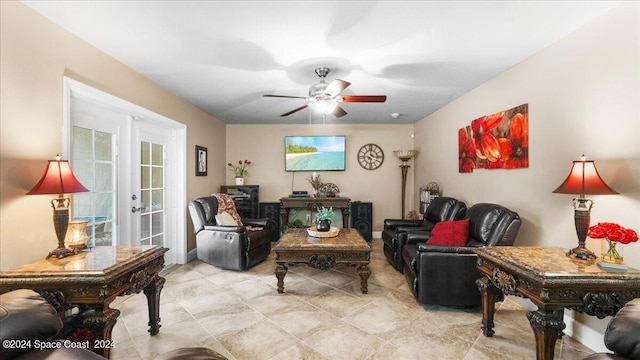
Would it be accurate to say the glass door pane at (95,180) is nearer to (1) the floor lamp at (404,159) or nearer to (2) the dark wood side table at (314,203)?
(2) the dark wood side table at (314,203)

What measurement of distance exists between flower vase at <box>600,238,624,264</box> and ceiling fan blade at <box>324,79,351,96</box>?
2.13 meters

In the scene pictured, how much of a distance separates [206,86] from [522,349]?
4.13m

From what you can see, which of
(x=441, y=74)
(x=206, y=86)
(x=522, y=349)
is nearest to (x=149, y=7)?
(x=206, y=86)

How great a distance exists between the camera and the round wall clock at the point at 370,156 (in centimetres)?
575

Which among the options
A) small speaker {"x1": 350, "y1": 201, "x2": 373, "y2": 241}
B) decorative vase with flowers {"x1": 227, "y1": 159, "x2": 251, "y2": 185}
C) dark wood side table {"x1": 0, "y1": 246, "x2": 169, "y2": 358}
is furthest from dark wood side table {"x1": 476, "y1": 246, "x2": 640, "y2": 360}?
decorative vase with flowers {"x1": 227, "y1": 159, "x2": 251, "y2": 185}

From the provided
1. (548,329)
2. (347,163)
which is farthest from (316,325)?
(347,163)

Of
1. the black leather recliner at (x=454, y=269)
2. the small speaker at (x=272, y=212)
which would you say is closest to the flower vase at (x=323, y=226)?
the black leather recliner at (x=454, y=269)

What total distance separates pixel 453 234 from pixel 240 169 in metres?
4.17

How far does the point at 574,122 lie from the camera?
86.7 inches

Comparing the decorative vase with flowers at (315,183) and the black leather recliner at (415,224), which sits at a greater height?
the decorative vase with flowers at (315,183)

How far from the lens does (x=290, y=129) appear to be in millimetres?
5738

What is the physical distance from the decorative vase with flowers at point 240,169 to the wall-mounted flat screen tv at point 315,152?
88 cm

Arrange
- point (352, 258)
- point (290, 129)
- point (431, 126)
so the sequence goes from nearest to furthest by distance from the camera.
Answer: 1. point (352, 258)
2. point (431, 126)
3. point (290, 129)

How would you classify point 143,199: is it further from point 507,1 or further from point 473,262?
point 507,1
